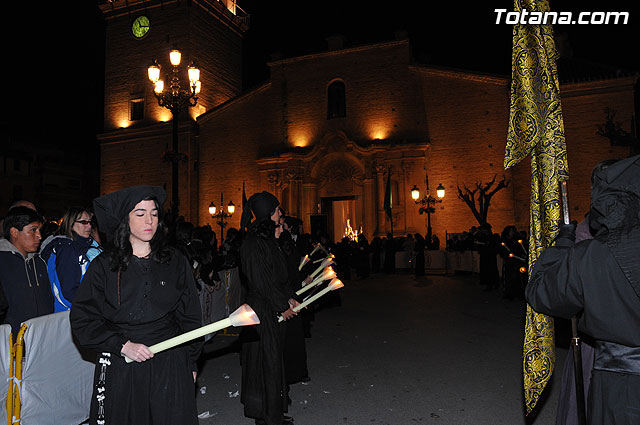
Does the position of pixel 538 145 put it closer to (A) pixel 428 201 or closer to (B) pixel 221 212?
(A) pixel 428 201

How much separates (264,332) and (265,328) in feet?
0.13

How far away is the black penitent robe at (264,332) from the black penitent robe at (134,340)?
1.51m

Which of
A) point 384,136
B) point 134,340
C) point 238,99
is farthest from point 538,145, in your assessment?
point 238,99

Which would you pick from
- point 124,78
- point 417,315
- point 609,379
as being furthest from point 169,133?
point 609,379

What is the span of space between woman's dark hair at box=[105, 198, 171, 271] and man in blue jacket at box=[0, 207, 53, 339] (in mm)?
1951

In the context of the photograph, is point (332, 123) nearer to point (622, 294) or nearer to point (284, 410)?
point (284, 410)

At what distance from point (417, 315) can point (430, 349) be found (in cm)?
299

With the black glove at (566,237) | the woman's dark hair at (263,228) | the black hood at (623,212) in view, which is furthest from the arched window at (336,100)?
the black hood at (623,212)

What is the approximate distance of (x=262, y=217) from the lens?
475 cm

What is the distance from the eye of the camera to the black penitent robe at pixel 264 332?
4.31m

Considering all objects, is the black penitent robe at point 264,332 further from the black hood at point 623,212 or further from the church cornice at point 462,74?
the church cornice at point 462,74

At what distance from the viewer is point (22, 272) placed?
421cm

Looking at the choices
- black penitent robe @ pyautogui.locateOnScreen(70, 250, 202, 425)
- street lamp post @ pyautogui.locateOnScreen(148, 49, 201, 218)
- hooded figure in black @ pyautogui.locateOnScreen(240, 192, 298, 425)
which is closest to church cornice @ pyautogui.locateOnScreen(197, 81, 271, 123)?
street lamp post @ pyautogui.locateOnScreen(148, 49, 201, 218)

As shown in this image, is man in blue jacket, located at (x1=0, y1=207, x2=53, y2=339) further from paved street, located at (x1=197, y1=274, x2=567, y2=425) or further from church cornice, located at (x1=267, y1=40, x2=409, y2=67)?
church cornice, located at (x1=267, y1=40, x2=409, y2=67)
